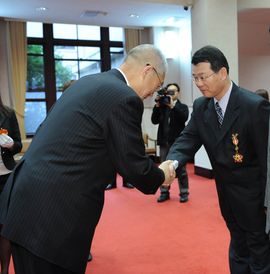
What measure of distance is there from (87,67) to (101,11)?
68.4 inches

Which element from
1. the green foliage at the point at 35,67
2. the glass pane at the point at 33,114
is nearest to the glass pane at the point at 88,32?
the green foliage at the point at 35,67

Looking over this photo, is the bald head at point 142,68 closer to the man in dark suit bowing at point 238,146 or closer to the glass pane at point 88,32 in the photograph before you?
the man in dark suit bowing at point 238,146

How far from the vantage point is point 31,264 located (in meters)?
1.26

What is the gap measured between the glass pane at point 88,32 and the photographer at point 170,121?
12.4ft

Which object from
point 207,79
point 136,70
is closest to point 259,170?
point 207,79

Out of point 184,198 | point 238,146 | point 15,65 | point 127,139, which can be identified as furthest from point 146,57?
point 15,65

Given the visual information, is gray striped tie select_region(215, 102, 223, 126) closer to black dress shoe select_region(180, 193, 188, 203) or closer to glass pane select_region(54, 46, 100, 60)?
black dress shoe select_region(180, 193, 188, 203)

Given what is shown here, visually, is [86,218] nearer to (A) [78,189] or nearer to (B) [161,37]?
(A) [78,189]

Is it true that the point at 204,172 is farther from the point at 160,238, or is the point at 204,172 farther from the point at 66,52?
the point at 66,52

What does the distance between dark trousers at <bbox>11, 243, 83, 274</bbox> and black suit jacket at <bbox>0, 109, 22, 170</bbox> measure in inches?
45.0

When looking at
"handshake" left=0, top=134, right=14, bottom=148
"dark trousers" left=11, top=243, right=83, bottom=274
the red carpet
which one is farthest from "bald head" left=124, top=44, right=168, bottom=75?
the red carpet

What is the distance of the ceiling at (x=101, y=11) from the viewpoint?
5.74 m

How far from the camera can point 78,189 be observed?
125 centimetres

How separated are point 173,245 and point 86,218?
6.20 ft
